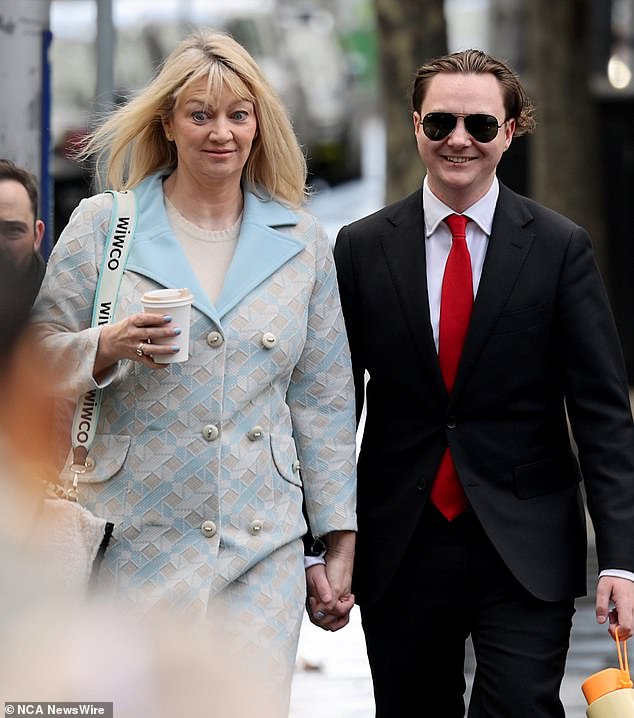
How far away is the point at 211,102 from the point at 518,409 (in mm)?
1085

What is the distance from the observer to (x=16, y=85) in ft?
17.5

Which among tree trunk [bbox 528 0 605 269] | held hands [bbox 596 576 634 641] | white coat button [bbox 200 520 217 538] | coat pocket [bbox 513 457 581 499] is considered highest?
tree trunk [bbox 528 0 605 269]

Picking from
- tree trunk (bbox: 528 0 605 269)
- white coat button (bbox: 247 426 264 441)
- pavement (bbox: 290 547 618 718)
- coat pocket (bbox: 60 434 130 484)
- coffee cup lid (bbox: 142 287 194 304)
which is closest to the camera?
coffee cup lid (bbox: 142 287 194 304)

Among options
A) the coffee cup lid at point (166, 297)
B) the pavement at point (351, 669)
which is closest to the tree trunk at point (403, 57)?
the pavement at point (351, 669)

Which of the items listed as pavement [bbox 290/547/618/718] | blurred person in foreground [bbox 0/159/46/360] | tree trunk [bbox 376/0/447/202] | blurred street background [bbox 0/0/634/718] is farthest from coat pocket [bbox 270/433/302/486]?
tree trunk [bbox 376/0/447/202]

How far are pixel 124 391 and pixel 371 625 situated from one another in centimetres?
101

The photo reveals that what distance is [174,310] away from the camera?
3.75 meters

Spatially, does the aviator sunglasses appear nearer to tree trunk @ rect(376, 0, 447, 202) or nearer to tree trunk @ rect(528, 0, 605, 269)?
tree trunk @ rect(376, 0, 447, 202)

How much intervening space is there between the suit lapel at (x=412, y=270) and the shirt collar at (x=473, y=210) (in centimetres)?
4

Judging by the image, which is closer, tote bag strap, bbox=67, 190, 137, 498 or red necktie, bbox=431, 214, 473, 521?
tote bag strap, bbox=67, 190, 137, 498

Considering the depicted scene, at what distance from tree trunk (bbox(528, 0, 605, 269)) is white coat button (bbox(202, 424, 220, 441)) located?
30.1 feet

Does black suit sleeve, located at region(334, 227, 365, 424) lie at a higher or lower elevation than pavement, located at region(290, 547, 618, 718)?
higher

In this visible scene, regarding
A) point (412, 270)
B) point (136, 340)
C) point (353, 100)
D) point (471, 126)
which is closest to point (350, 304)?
point (412, 270)

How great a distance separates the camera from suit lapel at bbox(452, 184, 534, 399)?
4.44 m
